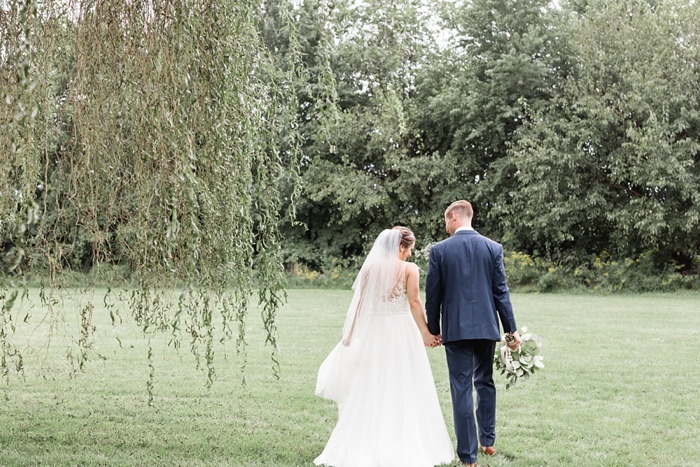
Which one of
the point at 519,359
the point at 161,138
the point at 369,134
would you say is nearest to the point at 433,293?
the point at 519,359

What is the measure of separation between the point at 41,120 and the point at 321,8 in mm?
1962

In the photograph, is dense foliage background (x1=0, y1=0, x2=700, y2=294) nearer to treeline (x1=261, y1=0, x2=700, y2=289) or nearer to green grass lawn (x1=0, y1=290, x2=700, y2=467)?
treeline (x1=261, y1=0, x2=700, y2=289)

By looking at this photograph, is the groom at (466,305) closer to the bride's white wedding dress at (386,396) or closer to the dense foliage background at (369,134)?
the bride's white wedding dress at (386,396)

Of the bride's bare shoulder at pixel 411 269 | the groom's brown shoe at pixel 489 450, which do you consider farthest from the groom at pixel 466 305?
the groom's brown shoe at pixel 489 450

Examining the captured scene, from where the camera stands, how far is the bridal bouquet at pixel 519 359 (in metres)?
5.62

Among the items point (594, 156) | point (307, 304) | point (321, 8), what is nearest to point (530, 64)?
point (594, 156)

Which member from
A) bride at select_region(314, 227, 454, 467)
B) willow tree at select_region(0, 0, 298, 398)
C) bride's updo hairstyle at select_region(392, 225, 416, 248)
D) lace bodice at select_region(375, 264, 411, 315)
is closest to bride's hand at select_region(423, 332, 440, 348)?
bride at select_region(314, 227, 454, 467)

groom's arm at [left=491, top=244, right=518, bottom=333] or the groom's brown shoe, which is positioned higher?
groom's arm at [left=491, top=244, right=518, bottom=333]

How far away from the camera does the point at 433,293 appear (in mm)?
5277

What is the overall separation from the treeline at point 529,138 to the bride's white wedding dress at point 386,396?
46.3 feet

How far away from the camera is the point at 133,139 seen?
422cm

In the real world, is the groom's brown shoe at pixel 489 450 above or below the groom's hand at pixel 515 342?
below

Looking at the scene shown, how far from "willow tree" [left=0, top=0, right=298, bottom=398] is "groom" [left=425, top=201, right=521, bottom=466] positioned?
1243mm

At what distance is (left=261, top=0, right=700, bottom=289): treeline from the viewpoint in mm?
21156
